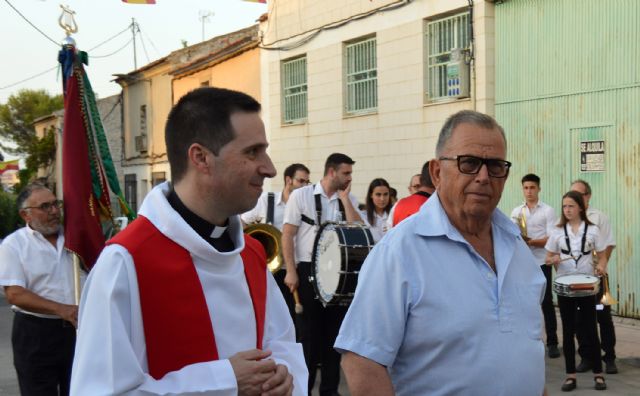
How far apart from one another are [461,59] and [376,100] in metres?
3.29

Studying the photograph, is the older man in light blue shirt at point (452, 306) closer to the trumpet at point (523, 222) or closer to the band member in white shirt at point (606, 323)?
the band member in white shirt at point (606, 323)

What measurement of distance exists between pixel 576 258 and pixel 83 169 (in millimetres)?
5172

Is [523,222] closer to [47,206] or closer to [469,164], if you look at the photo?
[47,206]

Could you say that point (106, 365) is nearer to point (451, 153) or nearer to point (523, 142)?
point (451, 153)

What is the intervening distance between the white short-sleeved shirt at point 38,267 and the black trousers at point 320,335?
115 inches

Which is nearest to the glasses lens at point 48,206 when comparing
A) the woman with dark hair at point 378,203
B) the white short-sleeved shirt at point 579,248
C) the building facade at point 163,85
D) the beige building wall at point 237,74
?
the white short-sleeved shirt at point 579,248

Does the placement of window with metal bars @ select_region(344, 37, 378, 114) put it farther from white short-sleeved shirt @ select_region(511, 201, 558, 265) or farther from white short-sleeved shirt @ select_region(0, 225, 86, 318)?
white short-sleeved shirt @ select_region(0, 225, 86, 318)

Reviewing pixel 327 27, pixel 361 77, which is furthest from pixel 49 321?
pixel 327 27

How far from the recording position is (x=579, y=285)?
27.8 feet

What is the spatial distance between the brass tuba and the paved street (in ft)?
4.70

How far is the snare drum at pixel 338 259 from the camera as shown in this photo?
805cm

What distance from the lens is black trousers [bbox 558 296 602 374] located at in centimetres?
855

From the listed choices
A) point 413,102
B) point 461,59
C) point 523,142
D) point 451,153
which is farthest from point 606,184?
point 451,153

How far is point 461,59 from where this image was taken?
14609 millimetres
